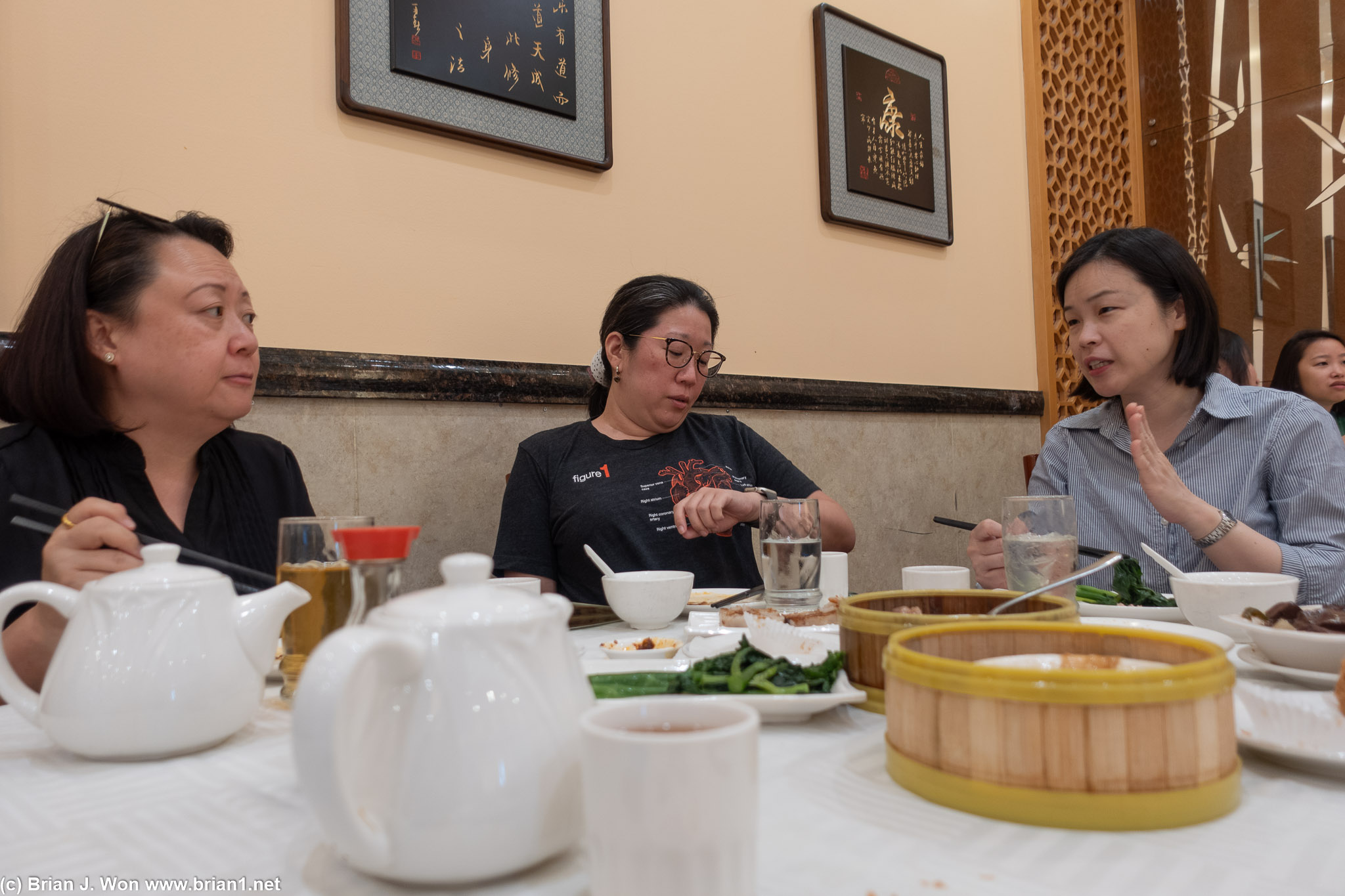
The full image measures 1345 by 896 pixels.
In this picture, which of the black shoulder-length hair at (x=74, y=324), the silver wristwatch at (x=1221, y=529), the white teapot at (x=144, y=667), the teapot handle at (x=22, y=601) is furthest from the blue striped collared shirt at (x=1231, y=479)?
the black shoulder-length hair at (x=74, y=324)

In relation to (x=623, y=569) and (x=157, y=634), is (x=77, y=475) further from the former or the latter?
(x=623, y=569)

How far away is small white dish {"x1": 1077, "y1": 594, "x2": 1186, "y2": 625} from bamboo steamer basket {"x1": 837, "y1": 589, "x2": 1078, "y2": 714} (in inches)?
15.1

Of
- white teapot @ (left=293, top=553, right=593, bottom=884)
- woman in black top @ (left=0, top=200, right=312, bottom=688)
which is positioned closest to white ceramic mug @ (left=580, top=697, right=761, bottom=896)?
white teapot @ (left=293, top=553, right=593, bottom=884)

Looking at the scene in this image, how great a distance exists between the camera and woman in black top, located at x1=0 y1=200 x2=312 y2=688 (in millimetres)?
1366

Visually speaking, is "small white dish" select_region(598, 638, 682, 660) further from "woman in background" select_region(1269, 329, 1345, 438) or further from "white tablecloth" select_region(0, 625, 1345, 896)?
"woman in background" select_region(1269, 329, 1345, 438)

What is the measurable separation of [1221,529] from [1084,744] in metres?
1.24

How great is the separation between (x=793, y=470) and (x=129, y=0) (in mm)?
1867

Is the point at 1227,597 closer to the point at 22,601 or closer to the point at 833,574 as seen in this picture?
the point at 833,574

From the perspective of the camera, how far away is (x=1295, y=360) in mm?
3916

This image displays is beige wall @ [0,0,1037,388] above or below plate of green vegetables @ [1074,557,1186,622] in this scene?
above

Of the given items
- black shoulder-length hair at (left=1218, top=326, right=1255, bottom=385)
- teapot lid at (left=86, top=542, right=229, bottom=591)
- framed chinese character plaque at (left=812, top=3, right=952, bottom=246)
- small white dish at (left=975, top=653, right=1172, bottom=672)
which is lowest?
small white dish at (left=975, top=653, right=1172, bottom=672)

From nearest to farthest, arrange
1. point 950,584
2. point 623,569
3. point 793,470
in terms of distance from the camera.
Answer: point 950,584
point 623,569
point 793,470

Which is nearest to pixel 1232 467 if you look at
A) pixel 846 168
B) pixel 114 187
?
pixel 846 168

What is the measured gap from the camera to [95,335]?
1.43 metres
